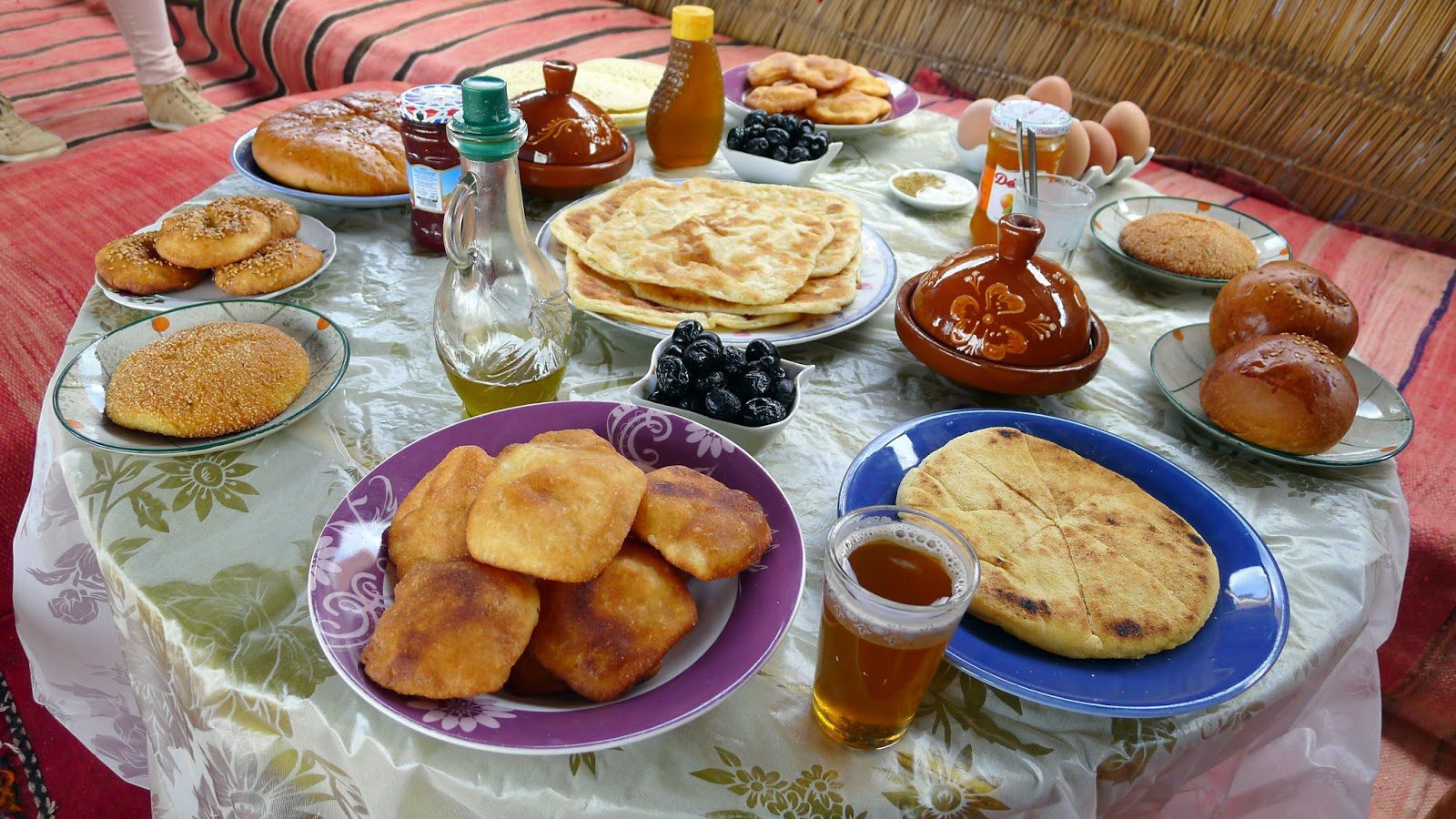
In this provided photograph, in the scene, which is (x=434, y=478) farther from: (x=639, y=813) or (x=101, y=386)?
(x=101, y=386)

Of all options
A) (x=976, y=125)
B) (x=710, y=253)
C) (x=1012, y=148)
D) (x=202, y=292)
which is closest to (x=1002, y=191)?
(x=1012, y=148)

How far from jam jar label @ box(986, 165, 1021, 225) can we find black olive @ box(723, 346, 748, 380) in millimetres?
827

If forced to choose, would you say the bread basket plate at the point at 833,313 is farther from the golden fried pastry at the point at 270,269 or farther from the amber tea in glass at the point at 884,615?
the amber tea in glass at the point at 884,615

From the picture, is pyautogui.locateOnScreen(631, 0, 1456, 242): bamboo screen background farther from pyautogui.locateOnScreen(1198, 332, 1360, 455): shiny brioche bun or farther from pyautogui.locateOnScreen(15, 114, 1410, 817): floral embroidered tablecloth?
pyautogui.locateOnScreen(1198, 332, 1360, 455): shiny brioche bun

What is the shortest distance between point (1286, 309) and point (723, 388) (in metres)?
1.00

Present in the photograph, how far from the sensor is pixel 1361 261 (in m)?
2.64

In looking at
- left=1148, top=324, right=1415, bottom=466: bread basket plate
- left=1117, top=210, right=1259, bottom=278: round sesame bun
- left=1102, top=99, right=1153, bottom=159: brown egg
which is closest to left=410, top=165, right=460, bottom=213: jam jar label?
left=1148, top=324, right=1415, bottom=466: bread basket plate

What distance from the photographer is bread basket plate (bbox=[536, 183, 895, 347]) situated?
1.39 m

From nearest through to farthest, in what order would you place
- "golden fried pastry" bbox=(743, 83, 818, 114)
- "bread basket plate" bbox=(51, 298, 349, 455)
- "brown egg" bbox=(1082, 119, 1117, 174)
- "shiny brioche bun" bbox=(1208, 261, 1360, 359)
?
"bread basket plate" bbox=(51, 298, 349, 455) < "shiny brioche bun" bbox=(1208, 261, 1360, 359) < "brown egg" bbox=(1082, 119, 1117, 174) < "golden fried pastry" bbox=(743, 83, 818, 114)

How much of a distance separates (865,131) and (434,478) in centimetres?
178

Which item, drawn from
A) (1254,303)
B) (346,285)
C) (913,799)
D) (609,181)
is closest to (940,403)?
(1254,303)

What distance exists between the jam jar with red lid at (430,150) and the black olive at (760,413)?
2.12 feet

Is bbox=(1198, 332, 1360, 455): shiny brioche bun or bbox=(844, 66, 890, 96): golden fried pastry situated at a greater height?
bbox=(1198, 332, 1360, 455): shiny brioche bun

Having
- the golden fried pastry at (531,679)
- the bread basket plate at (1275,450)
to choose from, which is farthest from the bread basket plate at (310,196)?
the bread basket plate at (1275,450)
